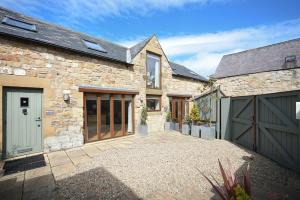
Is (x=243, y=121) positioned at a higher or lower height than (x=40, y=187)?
higher

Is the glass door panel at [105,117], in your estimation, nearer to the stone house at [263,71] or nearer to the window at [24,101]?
the window at [24,101]

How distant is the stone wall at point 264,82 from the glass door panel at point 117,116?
12.4 meters

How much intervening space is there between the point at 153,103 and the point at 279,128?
21.9 feet

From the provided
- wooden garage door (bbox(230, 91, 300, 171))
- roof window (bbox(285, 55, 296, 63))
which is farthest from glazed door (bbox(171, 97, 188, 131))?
roof window (bbox(285, 55, 296, 63))

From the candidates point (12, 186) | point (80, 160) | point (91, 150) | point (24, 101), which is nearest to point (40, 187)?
point (12, 186)

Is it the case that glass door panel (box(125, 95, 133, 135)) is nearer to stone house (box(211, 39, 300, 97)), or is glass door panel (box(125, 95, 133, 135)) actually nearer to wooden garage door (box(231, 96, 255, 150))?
wooden garage door (box(231, 96, 255, 150))

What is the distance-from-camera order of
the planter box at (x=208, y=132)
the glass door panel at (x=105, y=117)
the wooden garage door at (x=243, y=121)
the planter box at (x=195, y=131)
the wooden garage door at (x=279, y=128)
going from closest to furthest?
the wooden garage door at (x=279, y=128) → the wooden garage door at (x=243, y=121) → the glass door panel at (x=105, y=117) → the planter box at (x=208, y=132) → the planter box at (x=195, y=131)

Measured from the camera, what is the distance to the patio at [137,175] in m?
3.28

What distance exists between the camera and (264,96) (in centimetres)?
533

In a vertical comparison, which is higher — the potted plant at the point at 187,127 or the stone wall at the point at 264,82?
the stone wall at the point at 264,82

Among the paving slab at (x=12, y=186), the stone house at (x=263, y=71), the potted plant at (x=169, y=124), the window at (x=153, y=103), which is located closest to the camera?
the paving slab at (x=12, y=186)

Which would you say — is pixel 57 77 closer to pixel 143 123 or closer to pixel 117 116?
pixel 117 116

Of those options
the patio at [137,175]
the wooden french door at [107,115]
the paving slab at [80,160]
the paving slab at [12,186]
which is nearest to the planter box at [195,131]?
the patio at [137,175]

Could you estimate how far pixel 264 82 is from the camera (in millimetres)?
13875
